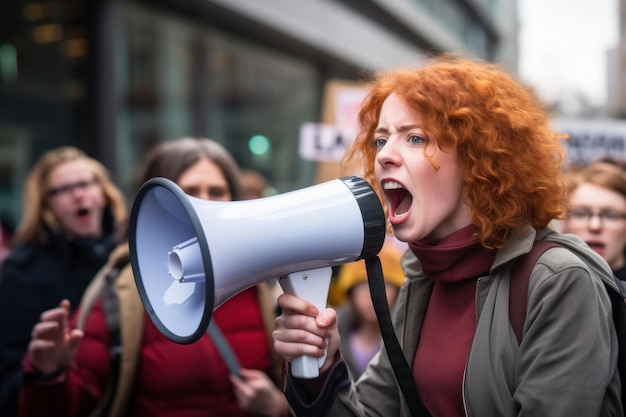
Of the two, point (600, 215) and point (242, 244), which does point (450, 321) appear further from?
point (600, 215)

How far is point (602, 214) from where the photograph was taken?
2.92 m

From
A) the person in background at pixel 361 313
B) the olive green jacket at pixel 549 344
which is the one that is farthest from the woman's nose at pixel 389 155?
the person in background at pixel 361 313

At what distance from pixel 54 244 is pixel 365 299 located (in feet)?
5.15

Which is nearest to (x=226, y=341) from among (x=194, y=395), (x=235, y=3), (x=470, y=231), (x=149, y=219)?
(x=194, y=395)

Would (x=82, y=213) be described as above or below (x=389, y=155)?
below

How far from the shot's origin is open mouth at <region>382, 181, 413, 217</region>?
172 centimetres

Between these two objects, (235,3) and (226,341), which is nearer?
(226,341)

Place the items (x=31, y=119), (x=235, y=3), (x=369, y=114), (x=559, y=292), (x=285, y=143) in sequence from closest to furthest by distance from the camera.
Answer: (x=559, y=292) < (x=369, y=114) < (x=31, y=119) < (x=235, y=3) < (x=285, y=143)

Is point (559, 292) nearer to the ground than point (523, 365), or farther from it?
farther from it

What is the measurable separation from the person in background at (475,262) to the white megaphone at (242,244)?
81 mm

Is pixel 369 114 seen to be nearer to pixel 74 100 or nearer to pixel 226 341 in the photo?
pixel 226 341

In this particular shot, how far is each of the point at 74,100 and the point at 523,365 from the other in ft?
23.7

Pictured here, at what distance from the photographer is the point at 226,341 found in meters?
2.53

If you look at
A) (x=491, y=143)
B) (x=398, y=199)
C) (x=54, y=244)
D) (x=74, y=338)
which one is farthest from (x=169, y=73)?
(x=491, y=143)
